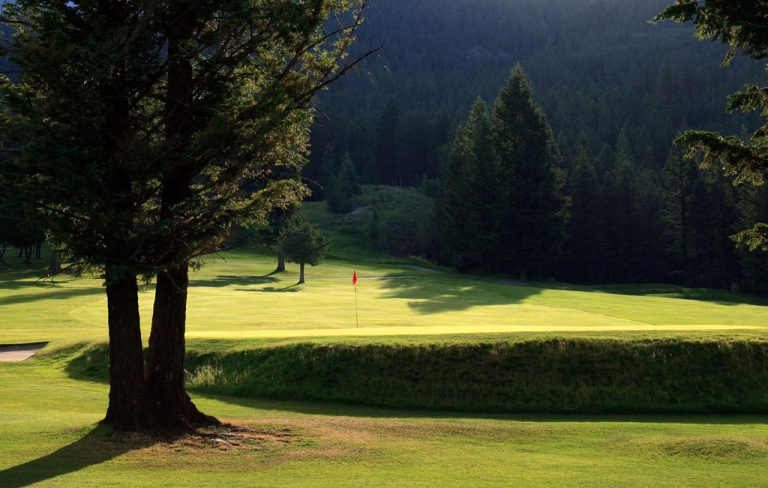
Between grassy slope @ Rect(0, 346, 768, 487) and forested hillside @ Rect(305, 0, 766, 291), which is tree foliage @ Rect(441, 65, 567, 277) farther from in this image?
grassy slope @ Rect(0, 346, 768, 487)

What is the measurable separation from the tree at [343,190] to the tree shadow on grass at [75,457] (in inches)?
4218

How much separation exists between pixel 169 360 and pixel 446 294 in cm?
3532

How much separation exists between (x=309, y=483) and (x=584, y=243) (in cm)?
8014

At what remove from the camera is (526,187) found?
254 feet

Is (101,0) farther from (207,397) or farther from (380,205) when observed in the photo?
(380,205)

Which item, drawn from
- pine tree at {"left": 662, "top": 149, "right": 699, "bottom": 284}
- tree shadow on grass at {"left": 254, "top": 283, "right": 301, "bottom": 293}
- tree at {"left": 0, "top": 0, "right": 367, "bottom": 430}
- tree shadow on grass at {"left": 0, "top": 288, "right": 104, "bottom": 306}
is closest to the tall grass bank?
tree at {"left": 0, "top": 0, "right": 367, "bottom": 430}

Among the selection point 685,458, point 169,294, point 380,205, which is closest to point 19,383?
point 169,294

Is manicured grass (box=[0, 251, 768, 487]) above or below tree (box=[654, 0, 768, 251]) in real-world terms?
below

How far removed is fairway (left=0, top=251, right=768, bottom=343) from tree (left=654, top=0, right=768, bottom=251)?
9.32 meters

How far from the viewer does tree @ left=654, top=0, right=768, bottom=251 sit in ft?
42.7

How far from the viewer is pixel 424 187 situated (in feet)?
428

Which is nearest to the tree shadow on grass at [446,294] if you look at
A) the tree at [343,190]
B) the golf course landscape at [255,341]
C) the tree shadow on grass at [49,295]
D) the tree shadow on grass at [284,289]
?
the golf course landscape at [255,341]

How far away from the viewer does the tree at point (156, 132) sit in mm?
12180

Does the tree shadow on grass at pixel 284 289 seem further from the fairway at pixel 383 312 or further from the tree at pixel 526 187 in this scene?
the tree at pixel 526 187
